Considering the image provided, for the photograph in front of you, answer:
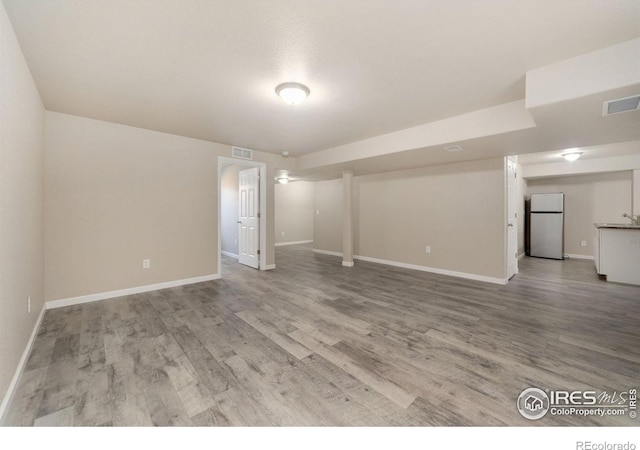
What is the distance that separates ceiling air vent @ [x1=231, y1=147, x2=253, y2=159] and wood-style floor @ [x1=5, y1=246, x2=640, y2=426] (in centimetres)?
246

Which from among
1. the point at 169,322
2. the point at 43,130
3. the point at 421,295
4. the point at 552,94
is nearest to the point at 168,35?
the point at 43,130

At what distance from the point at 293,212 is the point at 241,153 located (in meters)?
4.60

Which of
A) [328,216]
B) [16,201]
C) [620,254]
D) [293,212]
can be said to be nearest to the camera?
[16,201]

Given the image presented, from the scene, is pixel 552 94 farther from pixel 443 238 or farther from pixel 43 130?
pixel 43 130

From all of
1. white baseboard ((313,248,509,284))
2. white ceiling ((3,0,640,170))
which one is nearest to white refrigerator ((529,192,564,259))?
white baseboard ((313,248,509,284))

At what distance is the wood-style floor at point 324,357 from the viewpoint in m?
1.48

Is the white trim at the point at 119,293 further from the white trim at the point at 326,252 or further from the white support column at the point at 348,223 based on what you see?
the white trim at the point at 326,252

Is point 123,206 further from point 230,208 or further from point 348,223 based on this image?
point 348,223

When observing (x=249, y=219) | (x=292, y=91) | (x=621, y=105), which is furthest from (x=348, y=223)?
(x=621, y=105)

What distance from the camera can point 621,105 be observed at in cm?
216

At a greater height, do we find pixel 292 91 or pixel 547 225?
pixel 292 91

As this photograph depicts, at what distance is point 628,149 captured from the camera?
4.96 metres

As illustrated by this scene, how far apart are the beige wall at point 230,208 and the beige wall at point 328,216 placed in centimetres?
233

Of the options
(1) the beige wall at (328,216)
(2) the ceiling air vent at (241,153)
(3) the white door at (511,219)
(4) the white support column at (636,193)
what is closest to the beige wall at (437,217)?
(3) the white door at (511,219)
